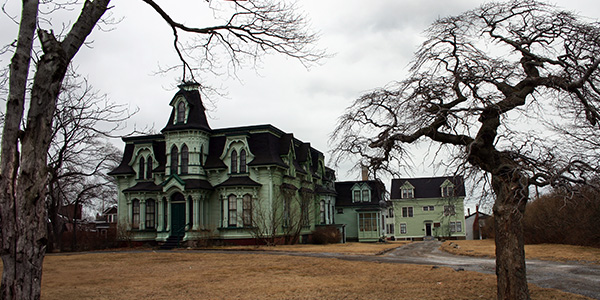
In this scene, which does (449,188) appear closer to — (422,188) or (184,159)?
(184,159)

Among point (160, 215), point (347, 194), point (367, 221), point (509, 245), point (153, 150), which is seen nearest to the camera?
point (509, 245)

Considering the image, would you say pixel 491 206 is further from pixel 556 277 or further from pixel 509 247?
pixel 556 277

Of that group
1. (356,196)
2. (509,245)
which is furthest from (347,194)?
(509,245)

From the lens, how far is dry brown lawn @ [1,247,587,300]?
38.8 ft

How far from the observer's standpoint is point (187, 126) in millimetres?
33219

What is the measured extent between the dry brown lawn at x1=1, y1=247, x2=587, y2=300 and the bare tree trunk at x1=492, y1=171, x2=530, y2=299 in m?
1.48

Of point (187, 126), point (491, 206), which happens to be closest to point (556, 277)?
point (491, 206)

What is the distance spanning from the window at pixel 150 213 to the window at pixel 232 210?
6249 mm

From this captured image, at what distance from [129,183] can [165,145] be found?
14.1ft

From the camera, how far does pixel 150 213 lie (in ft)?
115

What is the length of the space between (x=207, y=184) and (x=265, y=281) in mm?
20225

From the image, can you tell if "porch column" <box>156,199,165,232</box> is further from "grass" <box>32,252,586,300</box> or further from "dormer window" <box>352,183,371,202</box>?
"dormer window" <box>352,183,371,202</box>

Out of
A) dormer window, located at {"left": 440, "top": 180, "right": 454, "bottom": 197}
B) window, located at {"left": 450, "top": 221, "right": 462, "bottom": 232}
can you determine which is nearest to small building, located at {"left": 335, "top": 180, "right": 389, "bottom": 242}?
dormer window, located at {"left": 440, "top": 180, "right": 454, "bottom": 197}

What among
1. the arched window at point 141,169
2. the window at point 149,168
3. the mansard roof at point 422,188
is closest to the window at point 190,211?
the window at point 149,168
